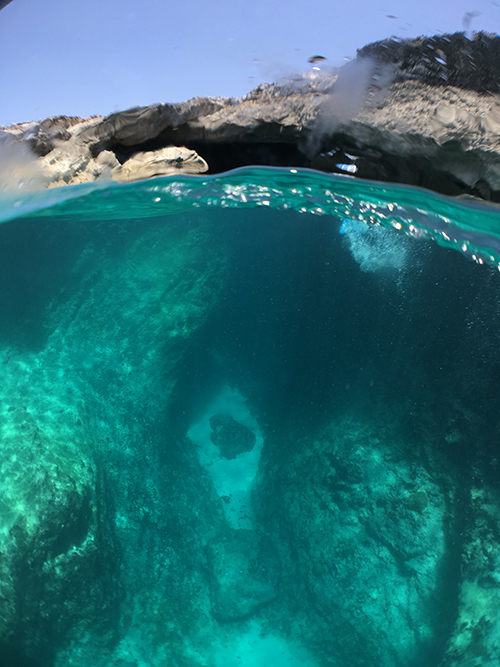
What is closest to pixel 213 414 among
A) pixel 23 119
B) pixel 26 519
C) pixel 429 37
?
pixel 26 519

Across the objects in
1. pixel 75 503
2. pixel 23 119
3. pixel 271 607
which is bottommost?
pixel 271 607

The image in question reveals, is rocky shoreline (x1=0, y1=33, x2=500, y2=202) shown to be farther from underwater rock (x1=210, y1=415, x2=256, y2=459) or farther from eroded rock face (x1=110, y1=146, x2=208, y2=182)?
underwater rock (x1=210, y1=415, x2=256, y2=459)

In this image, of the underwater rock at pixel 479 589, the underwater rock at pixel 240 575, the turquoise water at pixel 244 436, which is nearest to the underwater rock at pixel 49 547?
the turquoise water at pixel 244 436

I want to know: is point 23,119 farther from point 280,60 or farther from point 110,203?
point 110,203

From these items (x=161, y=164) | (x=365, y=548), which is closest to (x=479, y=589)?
(x=365, y=548)

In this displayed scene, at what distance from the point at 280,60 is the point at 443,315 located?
498 centimetres

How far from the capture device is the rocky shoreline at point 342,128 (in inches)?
123

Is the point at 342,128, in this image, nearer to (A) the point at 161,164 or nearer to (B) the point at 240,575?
(A) the point at 161,164

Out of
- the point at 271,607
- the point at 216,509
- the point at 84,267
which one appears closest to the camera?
the point at 271,607

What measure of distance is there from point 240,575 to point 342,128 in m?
6.20

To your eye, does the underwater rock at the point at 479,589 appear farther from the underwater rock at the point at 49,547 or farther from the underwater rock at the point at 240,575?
the underwater rock at the point at 49,547

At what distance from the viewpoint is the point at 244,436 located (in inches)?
291

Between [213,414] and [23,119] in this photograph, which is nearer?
[23,119]

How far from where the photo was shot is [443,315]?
629cm
